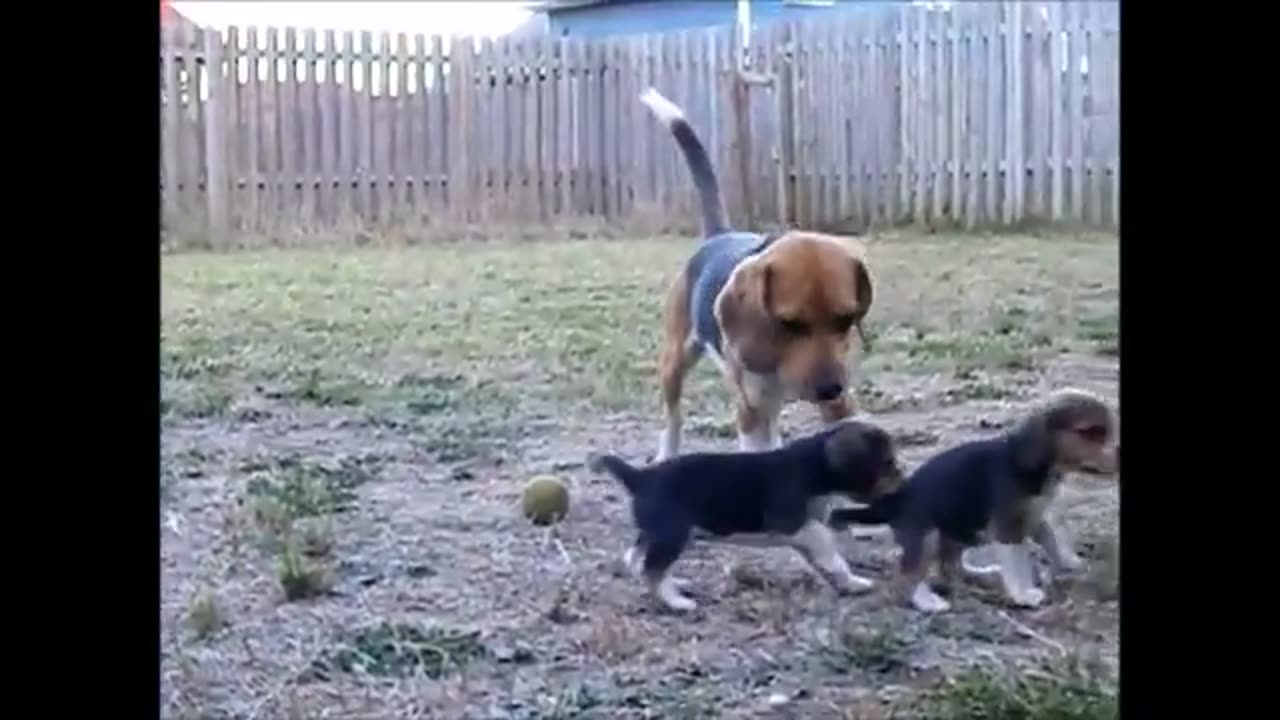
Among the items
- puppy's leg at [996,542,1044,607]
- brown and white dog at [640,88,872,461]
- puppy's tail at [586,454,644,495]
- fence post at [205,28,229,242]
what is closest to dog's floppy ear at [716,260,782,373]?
brown and white dog at [640,88,872,461]

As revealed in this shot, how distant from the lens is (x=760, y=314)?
1.36 meters

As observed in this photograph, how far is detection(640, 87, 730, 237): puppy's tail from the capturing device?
1.34 meters

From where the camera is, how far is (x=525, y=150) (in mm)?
1366

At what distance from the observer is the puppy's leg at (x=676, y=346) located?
1.33m

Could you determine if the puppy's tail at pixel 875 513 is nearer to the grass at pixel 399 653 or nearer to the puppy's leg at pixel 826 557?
the puppy's leg at pixel 826 557

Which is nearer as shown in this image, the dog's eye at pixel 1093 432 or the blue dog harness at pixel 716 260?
the dog's eye at pixel 1093 432

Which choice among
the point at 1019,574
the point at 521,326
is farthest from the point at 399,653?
the point at 1019,574

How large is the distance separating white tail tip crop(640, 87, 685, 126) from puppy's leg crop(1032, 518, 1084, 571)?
435 millimetres

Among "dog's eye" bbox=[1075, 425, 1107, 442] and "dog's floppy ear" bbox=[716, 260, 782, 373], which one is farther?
"dog's floppy ear" bbox=[716, 260, 782, 373]

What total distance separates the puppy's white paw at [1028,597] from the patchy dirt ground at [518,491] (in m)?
0.01

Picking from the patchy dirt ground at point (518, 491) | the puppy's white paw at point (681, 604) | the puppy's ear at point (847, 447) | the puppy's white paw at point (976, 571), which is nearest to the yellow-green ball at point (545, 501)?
the patchy dirt ground at point (518, 491)

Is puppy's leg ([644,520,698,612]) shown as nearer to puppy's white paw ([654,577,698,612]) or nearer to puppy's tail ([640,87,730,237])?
puppy's white paw ([654,577,698,612])
